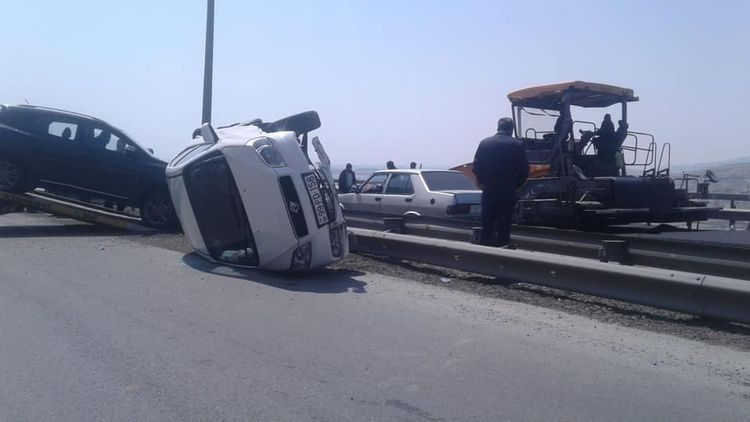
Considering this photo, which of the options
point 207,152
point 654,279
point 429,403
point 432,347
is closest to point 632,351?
point 654,279

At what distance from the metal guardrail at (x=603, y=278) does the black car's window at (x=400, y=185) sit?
437 cm

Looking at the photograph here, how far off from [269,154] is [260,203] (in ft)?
2.05

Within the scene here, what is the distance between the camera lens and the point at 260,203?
9.58m

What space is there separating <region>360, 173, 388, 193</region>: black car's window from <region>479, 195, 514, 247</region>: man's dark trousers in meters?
5.55

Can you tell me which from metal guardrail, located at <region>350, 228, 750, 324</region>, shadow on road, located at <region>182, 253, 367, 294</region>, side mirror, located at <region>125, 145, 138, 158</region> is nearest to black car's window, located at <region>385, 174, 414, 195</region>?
metal guardrail, located at <region>350, 228, 750, 324</region>

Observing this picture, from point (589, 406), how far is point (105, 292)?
223 inches

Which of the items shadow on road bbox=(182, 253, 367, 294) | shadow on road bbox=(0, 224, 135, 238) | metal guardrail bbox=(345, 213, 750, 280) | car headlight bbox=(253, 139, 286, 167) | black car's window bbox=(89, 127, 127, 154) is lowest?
shadow on road bbox=(182, 253, 367, 294)

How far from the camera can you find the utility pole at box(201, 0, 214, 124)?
18.3m

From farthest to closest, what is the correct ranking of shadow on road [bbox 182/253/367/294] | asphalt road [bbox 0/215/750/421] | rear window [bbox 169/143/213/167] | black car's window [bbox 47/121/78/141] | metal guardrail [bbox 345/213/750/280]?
black car's window [bbox 47/121/78/141] < rear window [bbox 169/143/213/167] < shadow on road [bbox 182/253/367/294] < metal guardrail [bbox 345/213/750/280] < asphalt road [bbox 0/215/750/421]

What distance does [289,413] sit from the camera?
16.5ft

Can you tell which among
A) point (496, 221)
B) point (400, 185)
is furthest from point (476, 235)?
point (400, 185)

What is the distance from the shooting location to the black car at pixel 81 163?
14.4 m

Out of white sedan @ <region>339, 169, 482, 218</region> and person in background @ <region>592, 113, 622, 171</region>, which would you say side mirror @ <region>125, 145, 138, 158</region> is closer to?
white sedan @ <region>339, 169, 482, 218</region>

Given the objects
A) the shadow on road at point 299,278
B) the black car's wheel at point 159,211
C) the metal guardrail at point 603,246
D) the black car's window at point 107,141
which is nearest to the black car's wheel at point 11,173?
the black car's window at point 107,141
